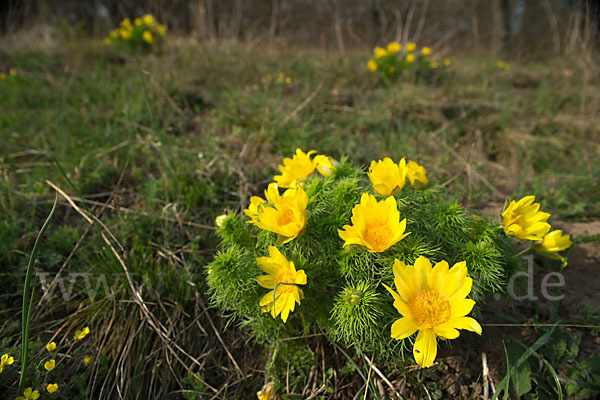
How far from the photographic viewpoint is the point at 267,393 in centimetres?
132

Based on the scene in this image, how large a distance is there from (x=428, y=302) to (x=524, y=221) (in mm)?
521

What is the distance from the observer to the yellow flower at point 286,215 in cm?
110

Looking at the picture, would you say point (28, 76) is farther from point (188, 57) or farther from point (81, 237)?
point (81, 237)

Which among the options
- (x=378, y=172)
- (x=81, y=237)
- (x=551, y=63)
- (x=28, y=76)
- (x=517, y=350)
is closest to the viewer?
(x=378, y=172)

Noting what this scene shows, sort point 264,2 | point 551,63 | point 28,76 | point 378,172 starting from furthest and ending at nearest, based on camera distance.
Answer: point 264,2 → point 551,63 → point 28,76 → point 378,172

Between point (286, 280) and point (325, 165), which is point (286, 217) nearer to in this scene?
point (286, 280)

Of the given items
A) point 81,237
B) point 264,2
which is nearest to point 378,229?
point 81,237

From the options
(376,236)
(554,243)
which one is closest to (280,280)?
(376,236)

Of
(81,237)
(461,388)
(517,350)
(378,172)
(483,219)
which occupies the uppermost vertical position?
(378,172)

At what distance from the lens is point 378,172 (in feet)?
3.90

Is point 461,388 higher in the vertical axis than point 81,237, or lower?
lower

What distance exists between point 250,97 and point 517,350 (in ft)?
8.17

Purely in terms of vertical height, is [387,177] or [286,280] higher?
[387,177]

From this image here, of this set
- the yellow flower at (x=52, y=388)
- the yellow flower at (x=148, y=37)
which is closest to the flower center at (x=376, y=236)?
the yellow flower at (x=52, y=388)
